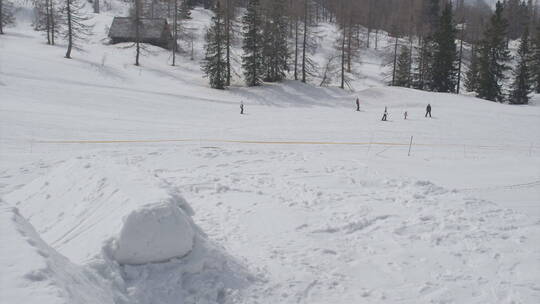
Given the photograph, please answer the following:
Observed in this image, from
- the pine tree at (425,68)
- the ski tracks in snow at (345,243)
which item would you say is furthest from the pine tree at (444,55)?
the ski tracks in snow at (345,243)

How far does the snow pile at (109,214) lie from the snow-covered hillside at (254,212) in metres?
0.03

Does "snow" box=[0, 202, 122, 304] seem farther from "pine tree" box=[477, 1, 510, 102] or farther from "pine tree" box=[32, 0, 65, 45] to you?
"pine tree" box=[477, 1, 510, 102]

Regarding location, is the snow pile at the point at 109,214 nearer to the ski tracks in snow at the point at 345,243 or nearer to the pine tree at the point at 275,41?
the ski tracks in snow at the point at 345,243

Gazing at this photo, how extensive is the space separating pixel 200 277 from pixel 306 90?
37678mm

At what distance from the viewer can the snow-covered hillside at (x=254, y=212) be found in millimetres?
6770

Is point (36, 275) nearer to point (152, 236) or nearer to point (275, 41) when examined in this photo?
point (152, 236)

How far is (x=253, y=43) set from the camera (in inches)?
1668

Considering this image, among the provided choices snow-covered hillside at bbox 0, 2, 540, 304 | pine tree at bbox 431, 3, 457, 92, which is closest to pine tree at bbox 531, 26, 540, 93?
pine tree at bbox 431, 3, 457, 92

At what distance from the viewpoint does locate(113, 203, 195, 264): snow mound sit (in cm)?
678

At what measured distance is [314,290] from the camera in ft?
25.0

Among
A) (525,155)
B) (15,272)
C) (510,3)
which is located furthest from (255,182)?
(510,3)


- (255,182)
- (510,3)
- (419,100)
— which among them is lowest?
(255,182)

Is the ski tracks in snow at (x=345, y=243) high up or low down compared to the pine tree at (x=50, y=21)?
down

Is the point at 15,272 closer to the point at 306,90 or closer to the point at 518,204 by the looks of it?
the point at 518,204
